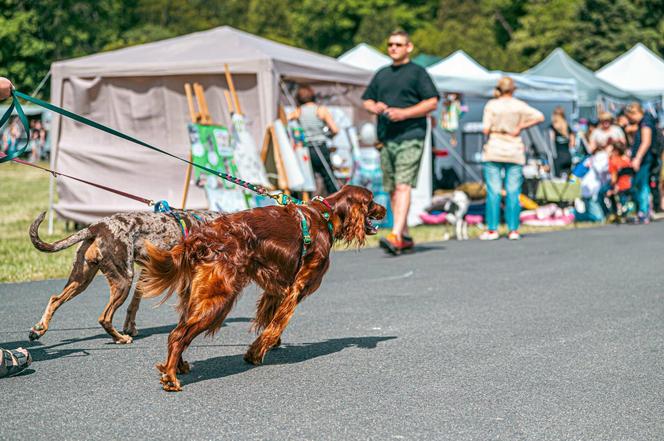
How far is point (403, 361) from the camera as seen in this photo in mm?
5480

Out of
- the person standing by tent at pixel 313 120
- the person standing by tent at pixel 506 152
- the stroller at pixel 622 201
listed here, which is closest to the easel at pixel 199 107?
the person standing by tent at pixel 313 120

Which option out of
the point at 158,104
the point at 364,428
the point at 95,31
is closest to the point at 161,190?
the point at 158,104

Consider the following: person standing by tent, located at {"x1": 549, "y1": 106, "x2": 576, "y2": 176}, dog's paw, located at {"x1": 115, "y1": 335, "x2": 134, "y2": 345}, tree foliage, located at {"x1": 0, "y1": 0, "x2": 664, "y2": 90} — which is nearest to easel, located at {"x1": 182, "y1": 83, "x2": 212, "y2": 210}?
dog's paw, located at {"x1": 115, "y1": 335, "x2": 134, "y2": 345}

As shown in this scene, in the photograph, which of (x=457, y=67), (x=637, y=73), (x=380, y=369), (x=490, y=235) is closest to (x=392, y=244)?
(x=490, y=235)

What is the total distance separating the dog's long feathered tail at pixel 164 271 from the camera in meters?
4.84

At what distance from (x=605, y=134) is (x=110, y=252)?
12.8m

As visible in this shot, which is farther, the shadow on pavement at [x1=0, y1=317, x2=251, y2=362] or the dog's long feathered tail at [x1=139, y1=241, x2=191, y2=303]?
the shadow on pavement at [x1=0, y1=317, x2=251, y2=362]

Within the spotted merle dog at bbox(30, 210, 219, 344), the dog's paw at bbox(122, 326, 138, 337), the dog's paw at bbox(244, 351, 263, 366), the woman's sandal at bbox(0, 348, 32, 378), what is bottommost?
the dog's paw at bbox(122, 326, 138, 337)

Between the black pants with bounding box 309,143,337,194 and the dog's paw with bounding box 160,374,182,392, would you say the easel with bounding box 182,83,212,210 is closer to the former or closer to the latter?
the black pants with bounding box 309,143,337,194

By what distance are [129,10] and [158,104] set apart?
64.7 metres

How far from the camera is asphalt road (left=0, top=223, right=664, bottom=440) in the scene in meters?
4.17

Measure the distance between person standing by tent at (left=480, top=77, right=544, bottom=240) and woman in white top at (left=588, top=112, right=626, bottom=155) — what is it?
4.25m

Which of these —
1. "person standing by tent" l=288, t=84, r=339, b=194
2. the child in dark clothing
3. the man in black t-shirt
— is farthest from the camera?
the child in dark clothing

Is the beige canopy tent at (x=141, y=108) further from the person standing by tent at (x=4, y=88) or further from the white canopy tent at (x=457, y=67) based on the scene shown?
the white canopy tent at (x=457, y=67)
